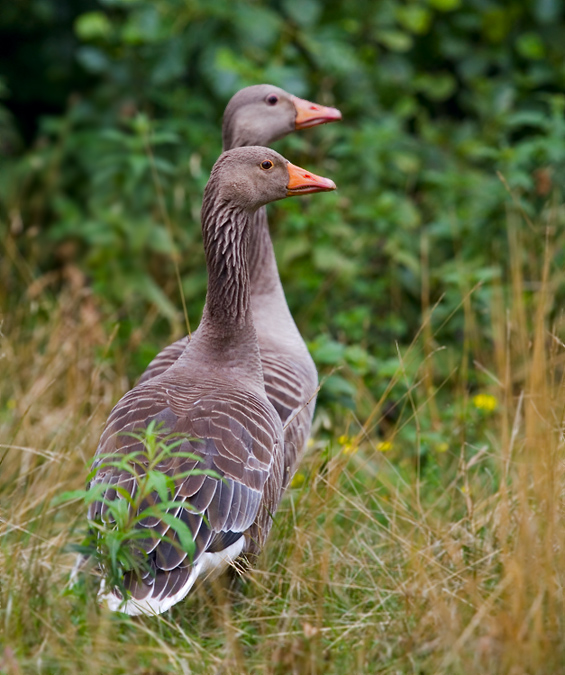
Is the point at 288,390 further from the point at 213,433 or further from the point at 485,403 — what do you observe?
the point at 485,403

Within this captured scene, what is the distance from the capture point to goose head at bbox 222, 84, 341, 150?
5191 millimetres

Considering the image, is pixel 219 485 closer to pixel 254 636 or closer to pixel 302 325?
pixel 254 636

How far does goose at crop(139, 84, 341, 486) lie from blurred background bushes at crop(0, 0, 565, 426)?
32.3 inches

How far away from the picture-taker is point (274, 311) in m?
4.89

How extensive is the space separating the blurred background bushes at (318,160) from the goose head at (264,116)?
74 centimetres

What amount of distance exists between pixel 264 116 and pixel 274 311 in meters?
1.17

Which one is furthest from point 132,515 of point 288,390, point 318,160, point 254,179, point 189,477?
point 318,160

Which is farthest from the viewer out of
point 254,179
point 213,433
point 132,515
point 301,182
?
point 301,182

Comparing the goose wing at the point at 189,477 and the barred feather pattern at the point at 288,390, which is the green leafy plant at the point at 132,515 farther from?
the barred feather pattern at the point at 288,390

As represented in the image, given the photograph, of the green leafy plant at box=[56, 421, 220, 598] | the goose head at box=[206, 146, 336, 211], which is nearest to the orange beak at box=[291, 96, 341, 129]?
the goose head at box=[206, 146, 336, 211]

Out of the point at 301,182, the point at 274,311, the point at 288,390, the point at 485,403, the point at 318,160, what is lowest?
the point at 485,403

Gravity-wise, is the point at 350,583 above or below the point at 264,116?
below

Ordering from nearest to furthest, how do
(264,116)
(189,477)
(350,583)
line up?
(189,477)
(350,583)
(264,116)

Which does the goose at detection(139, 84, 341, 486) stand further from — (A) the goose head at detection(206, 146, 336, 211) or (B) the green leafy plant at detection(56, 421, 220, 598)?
(B) the green leafy plant at detection(56, 421, 220, 598)
